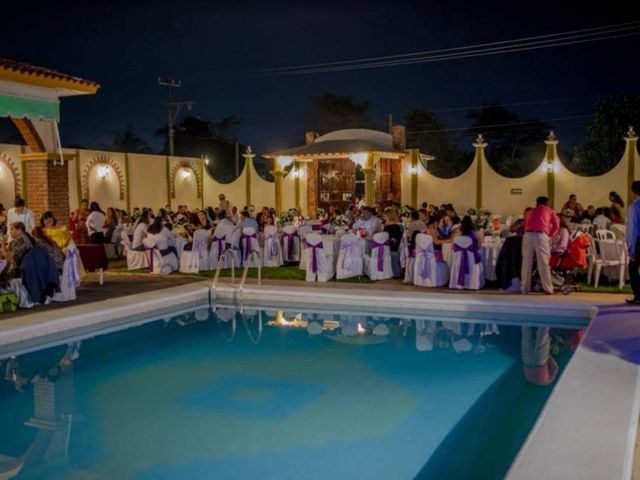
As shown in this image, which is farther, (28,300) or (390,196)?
(390,196)

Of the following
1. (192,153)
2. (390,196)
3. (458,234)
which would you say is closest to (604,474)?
(458,234)

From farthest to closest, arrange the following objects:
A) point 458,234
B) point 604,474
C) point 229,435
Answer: point 458,234, point 229,435, point 604,474

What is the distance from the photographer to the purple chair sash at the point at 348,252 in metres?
13.0

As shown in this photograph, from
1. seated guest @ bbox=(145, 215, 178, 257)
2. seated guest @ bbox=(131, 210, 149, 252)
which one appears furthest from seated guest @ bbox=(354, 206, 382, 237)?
seated guest @ bbox=(131, 210, 149, 252)

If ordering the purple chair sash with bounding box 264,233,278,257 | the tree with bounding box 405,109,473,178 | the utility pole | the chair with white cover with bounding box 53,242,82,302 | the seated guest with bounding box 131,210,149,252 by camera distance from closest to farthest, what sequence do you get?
1. the chair with white cover with bounding box 53,242,82,302
2. the seated guest with bounding box 131,210,149,252
3. the purple chair sash with bounding box 264,233,278,257
4. the utility pole
5. the tree with bounding box 405,109,473,178

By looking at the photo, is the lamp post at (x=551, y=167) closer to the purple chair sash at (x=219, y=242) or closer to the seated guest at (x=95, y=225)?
the purple chair sash at (x=219, y=242)

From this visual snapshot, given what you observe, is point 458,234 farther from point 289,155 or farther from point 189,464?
point 289,155

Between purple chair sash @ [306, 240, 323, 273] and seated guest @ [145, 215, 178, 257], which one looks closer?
purple chair sash @ [306, 240, 323, 273]

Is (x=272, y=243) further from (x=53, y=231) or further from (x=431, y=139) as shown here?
(x=431, y=139)

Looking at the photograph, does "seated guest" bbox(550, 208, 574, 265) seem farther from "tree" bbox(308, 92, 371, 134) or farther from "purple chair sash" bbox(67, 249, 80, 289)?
"tree" bbox(308, 92, 371, 134)

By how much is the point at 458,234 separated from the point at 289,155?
1142cm

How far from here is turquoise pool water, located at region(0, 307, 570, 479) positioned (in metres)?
5.50

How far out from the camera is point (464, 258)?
38.2ft

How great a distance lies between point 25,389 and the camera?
293 inches
